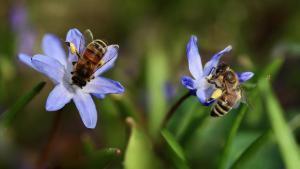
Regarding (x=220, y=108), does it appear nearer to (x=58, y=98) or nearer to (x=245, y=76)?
(x=245, y=76)

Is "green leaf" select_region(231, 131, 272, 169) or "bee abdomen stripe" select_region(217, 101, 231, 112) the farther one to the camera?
"green leaf" select_region(231, 131, 272, 169)

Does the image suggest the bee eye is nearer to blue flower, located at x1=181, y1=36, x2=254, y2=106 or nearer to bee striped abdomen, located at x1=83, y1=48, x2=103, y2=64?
blue flower, located at x1=181, y1=36, x2=254, y2=106

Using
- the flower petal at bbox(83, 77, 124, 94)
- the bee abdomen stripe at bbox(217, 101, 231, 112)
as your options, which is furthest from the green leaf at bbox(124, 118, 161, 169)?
the bee abdomen stripe at bbox(217, 101, 231, 112)

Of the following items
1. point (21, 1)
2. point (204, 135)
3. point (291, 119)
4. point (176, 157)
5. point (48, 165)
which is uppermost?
point (21, 1)

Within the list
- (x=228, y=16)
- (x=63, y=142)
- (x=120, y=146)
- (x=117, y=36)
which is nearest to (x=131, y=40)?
(x=117, y=36)

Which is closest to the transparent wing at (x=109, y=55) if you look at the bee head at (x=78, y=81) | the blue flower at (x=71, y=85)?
the blue flower at (x=71, y=85)

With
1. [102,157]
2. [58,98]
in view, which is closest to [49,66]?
[58,98]

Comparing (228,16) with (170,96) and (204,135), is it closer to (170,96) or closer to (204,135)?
(170,96)
